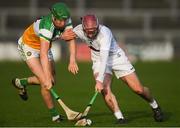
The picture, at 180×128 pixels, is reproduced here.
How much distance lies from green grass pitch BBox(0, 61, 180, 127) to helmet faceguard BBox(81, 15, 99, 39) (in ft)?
4.58

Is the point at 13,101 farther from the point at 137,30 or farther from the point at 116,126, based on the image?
the point at 137,30

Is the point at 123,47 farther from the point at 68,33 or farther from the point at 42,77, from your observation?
the point at 68,33

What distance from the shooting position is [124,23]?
→ 33.7 metres

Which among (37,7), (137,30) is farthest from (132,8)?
(37,7)

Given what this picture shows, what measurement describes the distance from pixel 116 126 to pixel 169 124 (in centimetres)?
88

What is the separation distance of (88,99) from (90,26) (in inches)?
202

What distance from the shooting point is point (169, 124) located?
1127cm

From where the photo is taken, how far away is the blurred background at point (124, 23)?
3002 centimetres

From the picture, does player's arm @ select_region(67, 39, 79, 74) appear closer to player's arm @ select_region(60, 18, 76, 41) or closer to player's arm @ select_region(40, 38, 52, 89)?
player's arm @ select_region(60, 18, 76, 41)

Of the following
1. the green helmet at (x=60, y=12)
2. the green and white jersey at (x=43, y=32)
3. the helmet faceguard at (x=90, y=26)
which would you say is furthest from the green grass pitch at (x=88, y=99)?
the green helmet at (x=60, y=12)

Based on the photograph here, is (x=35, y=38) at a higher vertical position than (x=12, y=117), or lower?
higher

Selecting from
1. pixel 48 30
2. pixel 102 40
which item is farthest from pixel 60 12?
pixel 102 40

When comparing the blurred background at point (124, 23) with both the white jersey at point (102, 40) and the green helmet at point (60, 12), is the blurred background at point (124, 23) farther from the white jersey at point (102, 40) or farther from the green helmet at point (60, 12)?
the green helmet at point (60, 12)

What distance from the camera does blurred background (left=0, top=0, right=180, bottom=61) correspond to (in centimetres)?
3002
